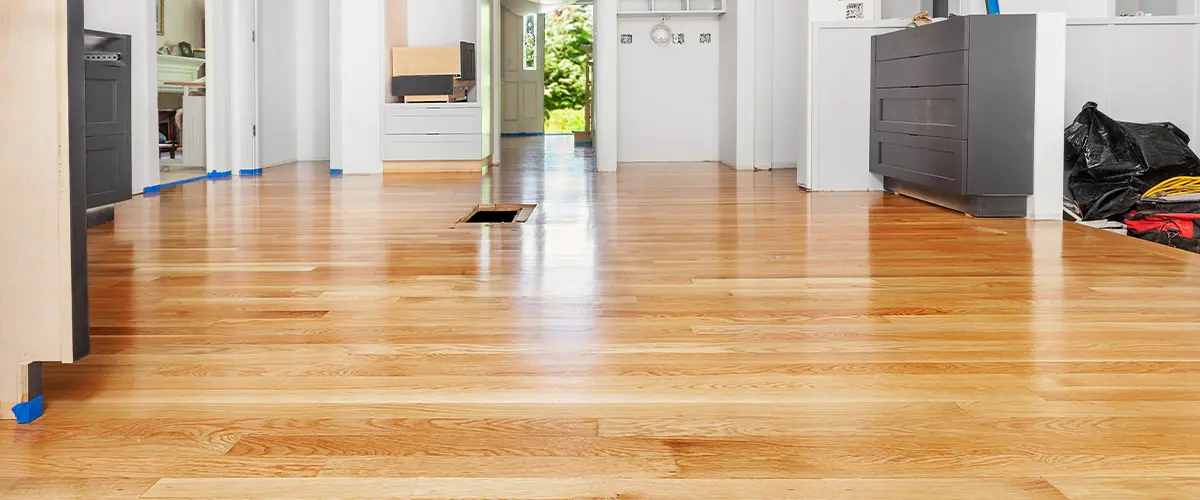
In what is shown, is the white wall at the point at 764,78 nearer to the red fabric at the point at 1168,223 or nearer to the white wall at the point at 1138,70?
the white wall at the point at 1138,70

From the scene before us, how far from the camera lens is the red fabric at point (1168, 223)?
4.80 meters

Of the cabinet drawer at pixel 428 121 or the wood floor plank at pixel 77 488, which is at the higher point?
the cabinet drawer at pixel 428 121

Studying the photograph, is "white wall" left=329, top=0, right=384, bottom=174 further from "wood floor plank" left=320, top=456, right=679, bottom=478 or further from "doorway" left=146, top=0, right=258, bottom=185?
"wood floor plank" left=320, top=456, right=679, bottom=478

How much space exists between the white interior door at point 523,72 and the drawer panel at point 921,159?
1010cm

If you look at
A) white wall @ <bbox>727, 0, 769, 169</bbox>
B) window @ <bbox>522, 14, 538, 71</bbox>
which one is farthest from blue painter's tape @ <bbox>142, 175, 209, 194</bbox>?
window @ <bbox>522, 14, 538, 71</bbox>

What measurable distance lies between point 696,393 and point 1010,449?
1.76 ft

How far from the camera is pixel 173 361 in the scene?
7.16 ft

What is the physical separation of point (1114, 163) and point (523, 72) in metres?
11.6

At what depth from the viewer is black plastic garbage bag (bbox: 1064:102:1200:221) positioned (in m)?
5.62

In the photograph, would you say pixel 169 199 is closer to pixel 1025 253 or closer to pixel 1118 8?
pixel 1025 253

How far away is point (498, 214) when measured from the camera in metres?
5.48

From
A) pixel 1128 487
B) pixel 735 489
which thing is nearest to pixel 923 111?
pixel 1128 487

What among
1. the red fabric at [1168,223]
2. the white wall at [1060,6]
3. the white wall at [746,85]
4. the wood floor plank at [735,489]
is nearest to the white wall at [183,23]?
the white wall at [746,85]

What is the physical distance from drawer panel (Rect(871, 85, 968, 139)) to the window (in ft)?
34.4
